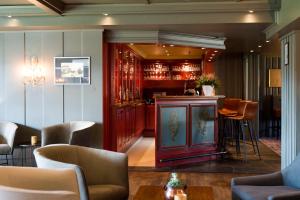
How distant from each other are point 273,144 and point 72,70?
5.89 m

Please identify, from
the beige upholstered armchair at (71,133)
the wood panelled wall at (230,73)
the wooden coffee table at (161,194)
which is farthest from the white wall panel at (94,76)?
the wood panelled wall at (230,73)

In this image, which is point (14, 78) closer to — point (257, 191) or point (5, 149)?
point (5, 149)

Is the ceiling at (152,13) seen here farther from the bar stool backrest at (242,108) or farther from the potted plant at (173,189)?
the potted plant at (173,189)

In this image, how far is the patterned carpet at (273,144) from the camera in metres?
8.92

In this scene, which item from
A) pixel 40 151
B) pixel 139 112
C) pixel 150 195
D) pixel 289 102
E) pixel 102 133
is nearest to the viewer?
pixel 150 195

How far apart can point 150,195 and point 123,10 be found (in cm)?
374

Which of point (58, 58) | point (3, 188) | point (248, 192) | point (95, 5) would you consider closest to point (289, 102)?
point (248, 192)

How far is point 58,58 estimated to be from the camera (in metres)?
6.87

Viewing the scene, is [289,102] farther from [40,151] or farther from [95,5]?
[40,151]

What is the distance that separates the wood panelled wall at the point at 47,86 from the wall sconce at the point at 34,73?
83mm

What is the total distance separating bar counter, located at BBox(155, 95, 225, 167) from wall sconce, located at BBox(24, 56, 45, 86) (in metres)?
2.21

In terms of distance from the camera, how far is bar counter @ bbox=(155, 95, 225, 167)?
6.95m

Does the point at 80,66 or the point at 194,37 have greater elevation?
the point at 194,37

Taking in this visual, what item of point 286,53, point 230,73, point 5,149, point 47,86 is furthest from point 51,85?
point 230,73
